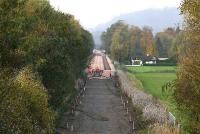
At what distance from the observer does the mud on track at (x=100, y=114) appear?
35531mm

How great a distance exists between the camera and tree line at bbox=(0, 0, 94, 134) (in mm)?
17641

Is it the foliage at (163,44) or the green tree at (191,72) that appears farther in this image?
the foliage at (163,44)

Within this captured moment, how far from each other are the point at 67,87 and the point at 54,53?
12.6 feet

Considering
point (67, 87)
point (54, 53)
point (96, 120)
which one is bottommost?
point (96, 120)

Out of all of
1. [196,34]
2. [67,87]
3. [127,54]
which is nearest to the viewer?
[196,34]

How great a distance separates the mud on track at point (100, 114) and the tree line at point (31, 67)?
398 cm

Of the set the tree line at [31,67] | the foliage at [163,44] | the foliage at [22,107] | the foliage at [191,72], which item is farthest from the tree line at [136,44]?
the foliage at [191,72]

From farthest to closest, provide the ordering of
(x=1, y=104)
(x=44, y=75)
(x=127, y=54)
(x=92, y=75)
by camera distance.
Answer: (x=127, y=54) < (x=92, y=75) < (x=44, y=75) < (x=1, y=104)

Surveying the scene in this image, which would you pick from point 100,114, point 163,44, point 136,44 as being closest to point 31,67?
point 100,114

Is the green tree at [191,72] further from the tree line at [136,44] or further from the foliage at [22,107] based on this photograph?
the tree line at [136,44]

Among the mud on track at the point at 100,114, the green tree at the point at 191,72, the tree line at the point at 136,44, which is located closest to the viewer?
the green tree at the point at 191,72

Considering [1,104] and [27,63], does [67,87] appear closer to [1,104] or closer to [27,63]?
[27,63]

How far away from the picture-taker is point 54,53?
31062mm

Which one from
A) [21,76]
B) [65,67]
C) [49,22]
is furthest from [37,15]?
[21,76]
